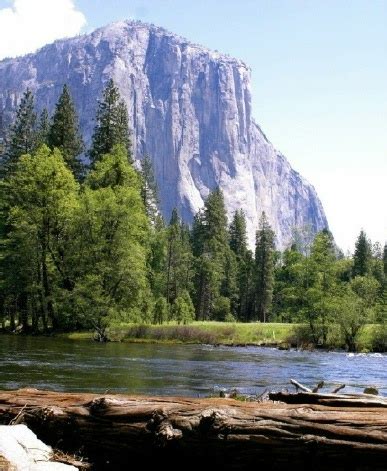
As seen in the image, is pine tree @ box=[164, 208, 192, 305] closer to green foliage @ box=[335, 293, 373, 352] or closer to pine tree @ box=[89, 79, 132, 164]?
pine tree @ box=[89, 79, 132, 164]

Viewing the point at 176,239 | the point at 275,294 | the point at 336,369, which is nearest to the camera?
the point at 336,369

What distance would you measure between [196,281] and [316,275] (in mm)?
36089

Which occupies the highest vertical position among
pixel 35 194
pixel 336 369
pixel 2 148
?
pixel 2 148

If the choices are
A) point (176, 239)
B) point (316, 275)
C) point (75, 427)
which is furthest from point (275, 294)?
point (75, 427)

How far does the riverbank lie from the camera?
44.2 m

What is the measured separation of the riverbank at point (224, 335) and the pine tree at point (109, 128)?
2326 centimetres

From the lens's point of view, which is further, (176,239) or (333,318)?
(176,239)

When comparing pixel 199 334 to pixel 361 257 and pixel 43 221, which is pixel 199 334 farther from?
pixel 361 257

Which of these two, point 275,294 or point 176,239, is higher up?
point 176,239

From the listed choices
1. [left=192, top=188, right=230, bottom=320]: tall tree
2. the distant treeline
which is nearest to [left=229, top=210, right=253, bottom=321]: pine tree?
[left=192, top=188, right=230, bottom=320]: tall tree

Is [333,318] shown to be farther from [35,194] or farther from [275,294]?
[275,294]

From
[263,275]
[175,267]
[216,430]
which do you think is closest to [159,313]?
[175,267]

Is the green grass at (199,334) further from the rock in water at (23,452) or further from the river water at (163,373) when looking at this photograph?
the rock in water at (23,452)

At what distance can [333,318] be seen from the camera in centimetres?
4919
